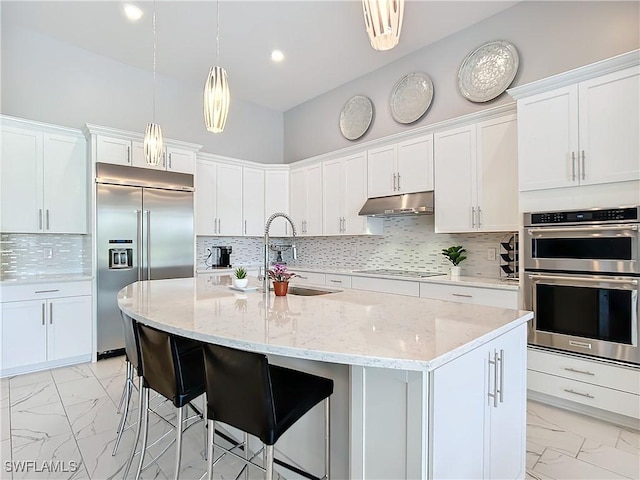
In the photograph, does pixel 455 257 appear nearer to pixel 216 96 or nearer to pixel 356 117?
pixel 356 117

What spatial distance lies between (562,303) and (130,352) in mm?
2902

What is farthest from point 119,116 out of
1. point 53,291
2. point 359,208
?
point 359,208

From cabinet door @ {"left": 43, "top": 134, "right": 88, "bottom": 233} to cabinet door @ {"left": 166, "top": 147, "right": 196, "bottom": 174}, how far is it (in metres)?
0.86

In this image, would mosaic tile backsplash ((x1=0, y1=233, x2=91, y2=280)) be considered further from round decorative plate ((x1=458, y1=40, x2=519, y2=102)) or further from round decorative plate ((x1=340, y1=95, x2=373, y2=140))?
round decorative plate ((x1=458, y1=40, x2=519, y2=102))

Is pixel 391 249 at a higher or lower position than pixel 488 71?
lower

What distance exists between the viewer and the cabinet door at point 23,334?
326 cm

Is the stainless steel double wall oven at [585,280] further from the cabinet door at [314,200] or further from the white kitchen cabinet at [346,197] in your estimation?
the cabinet door at [314,200]

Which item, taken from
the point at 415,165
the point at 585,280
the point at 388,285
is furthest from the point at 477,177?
the point at 388,285

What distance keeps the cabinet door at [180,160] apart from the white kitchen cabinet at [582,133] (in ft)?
11.8

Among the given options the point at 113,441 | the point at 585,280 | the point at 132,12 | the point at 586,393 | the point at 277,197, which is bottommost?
the point at 113,441

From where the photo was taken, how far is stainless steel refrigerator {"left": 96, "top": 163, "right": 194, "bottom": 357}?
375cm

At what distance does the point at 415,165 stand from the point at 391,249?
1.13m

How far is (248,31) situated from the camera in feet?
12.3

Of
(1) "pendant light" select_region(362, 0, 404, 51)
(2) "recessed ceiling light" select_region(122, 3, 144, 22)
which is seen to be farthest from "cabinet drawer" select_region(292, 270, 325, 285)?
(1) "pendant light" select_region(362, 0, 404, 51)
